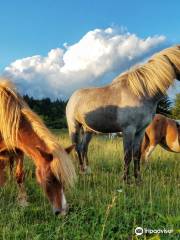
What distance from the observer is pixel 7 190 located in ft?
21.1

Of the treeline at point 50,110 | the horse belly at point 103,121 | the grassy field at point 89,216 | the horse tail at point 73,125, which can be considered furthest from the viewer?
the treeline at point 50,110

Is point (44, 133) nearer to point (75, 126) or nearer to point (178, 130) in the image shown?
point (75, 126)

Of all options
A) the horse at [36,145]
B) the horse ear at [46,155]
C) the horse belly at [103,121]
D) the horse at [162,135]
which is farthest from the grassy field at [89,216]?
the horse at [162,135]

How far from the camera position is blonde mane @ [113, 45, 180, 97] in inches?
302

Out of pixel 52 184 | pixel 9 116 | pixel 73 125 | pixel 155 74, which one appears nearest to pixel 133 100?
pixel 155 74

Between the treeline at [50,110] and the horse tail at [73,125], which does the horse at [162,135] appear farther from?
the treeline at [50,110]

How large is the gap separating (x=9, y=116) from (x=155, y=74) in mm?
3508

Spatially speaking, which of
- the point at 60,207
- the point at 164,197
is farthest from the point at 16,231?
the point at 164,197

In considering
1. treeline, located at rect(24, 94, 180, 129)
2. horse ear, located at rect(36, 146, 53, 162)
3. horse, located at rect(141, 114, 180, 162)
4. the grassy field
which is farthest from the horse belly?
treeline, located at rect(24, 94, 180, 129)

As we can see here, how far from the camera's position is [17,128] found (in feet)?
17.4

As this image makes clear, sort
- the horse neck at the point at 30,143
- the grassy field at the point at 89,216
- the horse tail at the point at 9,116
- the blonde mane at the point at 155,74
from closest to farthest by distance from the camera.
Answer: the grassy field at the point at 89,216 < the horse neck at the point at 30,143 < the horse tail at the point at 9,116 < the blonde mane at the point at 155,74

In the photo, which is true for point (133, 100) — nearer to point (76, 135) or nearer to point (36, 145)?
point (76, 135)

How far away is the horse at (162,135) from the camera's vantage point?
417 inches

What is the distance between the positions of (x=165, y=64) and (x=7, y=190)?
393cm
